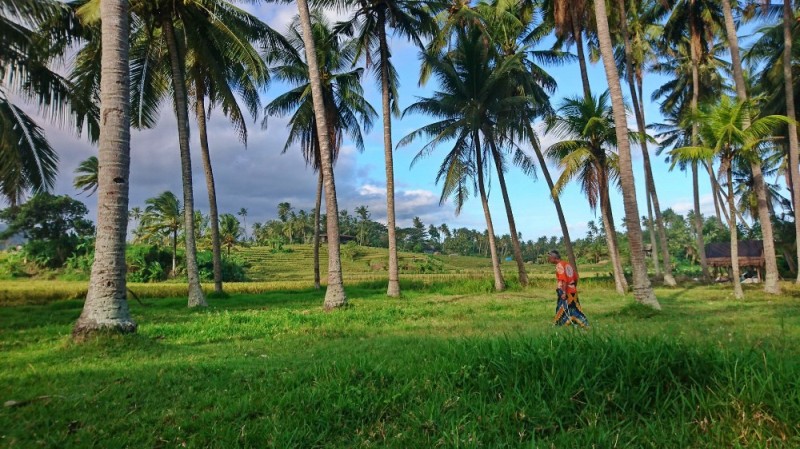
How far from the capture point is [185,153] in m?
15.6

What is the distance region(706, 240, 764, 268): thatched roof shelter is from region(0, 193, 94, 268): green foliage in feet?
161

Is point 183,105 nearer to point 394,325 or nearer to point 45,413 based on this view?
point 394,325

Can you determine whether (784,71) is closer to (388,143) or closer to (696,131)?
(696,131)

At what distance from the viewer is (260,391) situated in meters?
4.11

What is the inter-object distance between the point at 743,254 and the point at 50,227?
54709mm

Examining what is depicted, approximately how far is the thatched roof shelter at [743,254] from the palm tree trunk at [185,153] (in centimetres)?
3355

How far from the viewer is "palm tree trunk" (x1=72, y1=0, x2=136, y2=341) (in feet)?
23.8

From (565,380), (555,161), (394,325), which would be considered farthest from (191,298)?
(555,161)

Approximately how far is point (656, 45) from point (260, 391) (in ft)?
98.1

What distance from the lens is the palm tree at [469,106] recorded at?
2061 cm

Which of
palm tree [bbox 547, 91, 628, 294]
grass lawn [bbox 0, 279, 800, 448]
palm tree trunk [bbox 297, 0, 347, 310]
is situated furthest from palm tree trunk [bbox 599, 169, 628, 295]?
grass lawn [bbox 0, 279, 800, 448]

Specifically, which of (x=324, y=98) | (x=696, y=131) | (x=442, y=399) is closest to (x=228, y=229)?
(x=324, y=98)

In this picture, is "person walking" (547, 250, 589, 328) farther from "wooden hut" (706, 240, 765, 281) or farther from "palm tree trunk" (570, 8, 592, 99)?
"wooden hut" (706, 240, 765, 281)

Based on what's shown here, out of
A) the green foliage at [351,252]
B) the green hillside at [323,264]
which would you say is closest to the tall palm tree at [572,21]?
the green hillside at [323,264]
